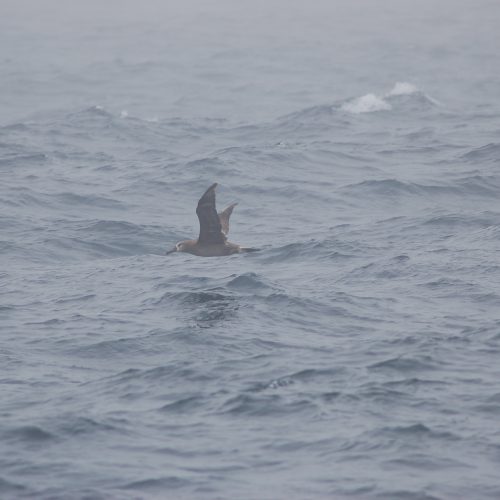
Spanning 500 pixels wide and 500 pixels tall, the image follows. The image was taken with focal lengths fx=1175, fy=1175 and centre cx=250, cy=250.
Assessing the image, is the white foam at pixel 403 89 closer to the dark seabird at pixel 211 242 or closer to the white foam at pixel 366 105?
the white foam at pixel 366 105

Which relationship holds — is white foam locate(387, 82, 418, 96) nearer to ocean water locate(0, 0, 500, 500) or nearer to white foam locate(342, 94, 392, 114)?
ocean water locate(0, 0, 500, 500)

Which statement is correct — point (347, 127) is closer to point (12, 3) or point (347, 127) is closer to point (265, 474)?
point (265, 474)

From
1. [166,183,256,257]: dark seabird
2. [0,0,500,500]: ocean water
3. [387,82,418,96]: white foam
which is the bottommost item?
[0,0,500,500]: ocean water

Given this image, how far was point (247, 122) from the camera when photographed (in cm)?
5066

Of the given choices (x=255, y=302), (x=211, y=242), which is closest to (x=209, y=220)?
(x=211, y=242)

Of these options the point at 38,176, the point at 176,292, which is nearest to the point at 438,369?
the point at 176,292

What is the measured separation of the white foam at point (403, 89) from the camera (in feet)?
186

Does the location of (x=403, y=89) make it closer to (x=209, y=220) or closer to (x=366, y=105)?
(x=366, y=105)

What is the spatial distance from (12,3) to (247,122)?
68940 millimetres

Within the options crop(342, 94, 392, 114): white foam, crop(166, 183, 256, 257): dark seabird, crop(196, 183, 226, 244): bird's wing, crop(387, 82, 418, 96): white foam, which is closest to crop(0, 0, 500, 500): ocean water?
crop(342, 94, 392, 114): white foam

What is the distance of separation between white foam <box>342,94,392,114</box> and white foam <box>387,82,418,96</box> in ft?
10.3

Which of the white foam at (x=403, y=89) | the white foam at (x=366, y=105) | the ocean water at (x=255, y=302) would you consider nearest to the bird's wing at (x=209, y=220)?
the ocean water at (x=255, y=302)

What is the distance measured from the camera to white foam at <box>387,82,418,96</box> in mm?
56562

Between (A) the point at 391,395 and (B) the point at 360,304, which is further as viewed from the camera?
(B) the point at 360,304
